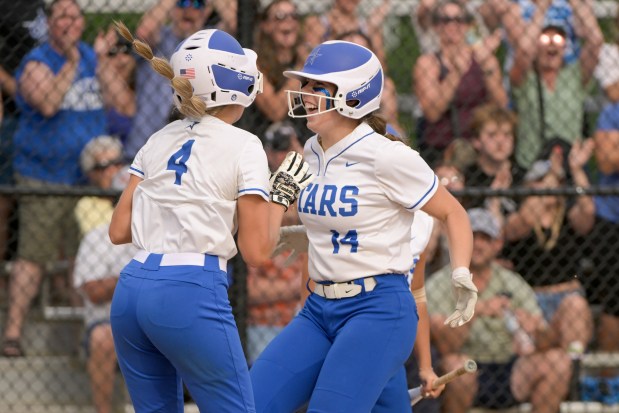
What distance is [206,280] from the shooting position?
3.31 m

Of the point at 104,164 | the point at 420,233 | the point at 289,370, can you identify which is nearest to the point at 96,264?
the point at 104,164

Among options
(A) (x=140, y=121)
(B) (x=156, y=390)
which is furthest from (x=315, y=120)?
(A) (x=140, y=121)

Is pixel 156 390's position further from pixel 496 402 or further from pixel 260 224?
pixel 496 402

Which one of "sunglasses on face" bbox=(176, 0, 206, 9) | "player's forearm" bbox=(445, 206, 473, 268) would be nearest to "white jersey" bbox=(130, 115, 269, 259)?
"player's forearm" bbox=(445, 206, 473, 268)

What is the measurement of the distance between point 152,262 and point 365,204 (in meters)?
0.73

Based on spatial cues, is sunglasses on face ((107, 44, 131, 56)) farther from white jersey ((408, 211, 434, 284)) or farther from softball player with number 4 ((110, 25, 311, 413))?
softball player with number 4 ((110, 25, 311, 413))

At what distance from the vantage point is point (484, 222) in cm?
591

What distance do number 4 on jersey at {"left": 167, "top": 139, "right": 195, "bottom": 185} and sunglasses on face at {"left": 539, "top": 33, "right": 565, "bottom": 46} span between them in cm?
358

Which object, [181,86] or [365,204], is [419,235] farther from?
[181,86]

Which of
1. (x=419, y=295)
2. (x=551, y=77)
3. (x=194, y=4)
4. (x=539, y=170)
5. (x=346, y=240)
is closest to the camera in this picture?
(x=346, y=240)

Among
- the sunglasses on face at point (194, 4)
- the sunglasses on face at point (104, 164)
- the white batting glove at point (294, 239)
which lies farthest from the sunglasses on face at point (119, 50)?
the white batting glove at point (294, 239)

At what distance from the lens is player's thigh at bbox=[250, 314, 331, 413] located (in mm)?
3604

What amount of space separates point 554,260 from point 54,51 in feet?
9.58

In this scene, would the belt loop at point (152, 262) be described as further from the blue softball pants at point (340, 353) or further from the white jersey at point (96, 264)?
the white jersey at point (96, 264)
